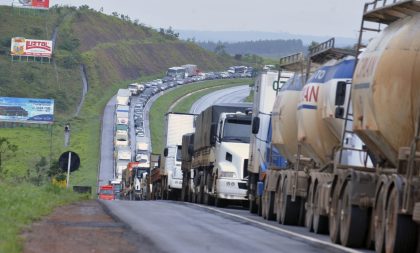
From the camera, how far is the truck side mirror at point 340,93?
73.5 ft

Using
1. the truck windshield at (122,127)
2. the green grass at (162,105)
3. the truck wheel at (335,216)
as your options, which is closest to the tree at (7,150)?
the green grass at (162,105)

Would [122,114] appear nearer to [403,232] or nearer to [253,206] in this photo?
[253,206]

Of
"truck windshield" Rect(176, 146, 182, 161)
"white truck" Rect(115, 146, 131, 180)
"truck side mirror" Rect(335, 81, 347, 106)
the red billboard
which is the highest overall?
the red billboard

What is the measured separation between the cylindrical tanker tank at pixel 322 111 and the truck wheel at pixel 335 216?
6.20 feet

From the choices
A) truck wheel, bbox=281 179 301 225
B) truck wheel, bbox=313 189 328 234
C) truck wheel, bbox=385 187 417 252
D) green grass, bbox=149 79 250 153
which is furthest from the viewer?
green grass, bbox=149 79 250 153

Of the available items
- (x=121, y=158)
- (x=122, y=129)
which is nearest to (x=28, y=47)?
(x=122, y=129)

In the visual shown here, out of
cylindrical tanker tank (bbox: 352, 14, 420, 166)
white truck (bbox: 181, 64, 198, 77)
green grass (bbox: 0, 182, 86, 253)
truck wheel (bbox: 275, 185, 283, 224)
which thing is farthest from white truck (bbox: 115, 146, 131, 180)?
cylindrical tanker tank (bbox: 352, 14, 420, 166)

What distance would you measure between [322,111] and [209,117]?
19863 mm

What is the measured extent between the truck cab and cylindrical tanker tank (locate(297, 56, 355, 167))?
13153 millimetres

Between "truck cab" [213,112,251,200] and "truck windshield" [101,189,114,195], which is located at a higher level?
"truck cab" [213,112,251,200]

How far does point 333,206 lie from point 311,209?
332 cm

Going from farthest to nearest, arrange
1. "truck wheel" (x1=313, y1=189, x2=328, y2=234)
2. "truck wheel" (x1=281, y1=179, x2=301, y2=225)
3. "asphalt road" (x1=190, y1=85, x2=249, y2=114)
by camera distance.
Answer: "asphalt road" (x1=190, y1=85, x2=249, y2=114), "truck wheel" (x1=281, y1=179, x2=301, y2=225), "truck wheel" (x1=313, y1=189, x2=328, y2=234)

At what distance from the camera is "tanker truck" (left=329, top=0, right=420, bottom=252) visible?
17031mm

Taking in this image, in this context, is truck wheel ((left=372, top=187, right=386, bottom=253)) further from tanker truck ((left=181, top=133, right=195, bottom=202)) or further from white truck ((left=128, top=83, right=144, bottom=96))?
white truck ((left=128, top=83, right=144, bottom=96))
